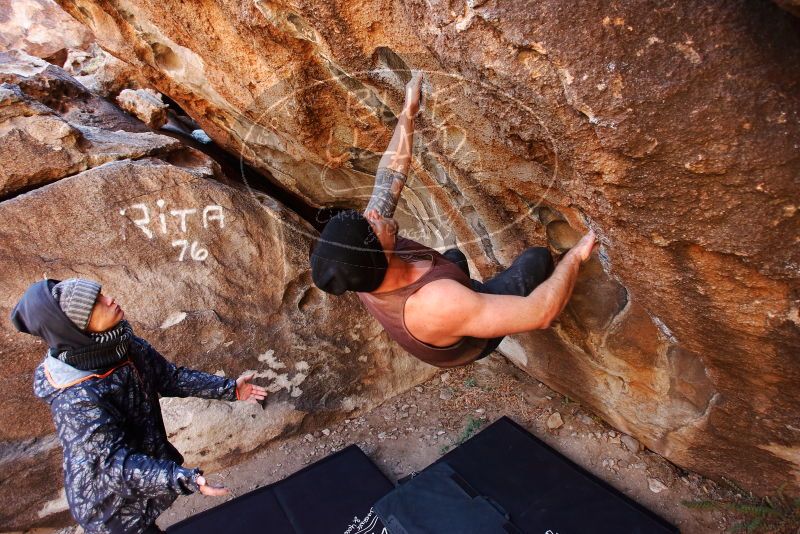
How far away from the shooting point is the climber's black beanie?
1768 mm

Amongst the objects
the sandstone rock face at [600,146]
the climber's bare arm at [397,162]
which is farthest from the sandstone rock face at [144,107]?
the climber's bare arm at [397,162]

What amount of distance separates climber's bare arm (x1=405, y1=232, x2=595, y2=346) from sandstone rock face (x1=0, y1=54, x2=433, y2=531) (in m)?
1.89

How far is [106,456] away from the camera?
184 cm

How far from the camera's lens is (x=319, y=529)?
295cm

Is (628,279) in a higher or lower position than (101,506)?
higher

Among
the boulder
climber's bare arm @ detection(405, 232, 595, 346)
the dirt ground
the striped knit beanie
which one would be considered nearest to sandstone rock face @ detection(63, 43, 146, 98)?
the boulder

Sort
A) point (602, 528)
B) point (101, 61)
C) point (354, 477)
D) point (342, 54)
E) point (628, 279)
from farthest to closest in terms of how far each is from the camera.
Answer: point (101, 61)
point (354, 477)
point (602, 528)
point (342, 54)
point (628, 279)

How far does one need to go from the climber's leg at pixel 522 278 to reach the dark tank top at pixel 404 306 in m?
0.14

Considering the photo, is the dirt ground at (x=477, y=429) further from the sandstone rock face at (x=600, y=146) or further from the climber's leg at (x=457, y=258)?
the climber's leg at (x=457, y=258)

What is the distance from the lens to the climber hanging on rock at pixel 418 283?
1.80 metres

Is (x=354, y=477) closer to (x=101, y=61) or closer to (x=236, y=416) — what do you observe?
(x=236, y=416)

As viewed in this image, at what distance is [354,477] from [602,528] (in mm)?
1602

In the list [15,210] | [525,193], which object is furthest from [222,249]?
[525,193]

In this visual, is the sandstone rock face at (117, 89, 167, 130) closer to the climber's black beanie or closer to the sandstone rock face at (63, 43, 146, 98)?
the sandstone rock face at (63, 43, 146, 98)
